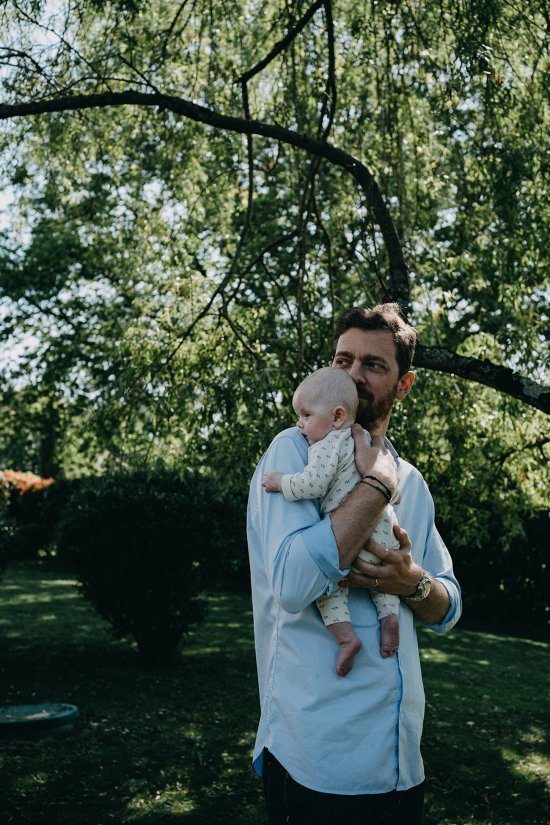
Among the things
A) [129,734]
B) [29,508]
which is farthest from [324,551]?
[29,508]

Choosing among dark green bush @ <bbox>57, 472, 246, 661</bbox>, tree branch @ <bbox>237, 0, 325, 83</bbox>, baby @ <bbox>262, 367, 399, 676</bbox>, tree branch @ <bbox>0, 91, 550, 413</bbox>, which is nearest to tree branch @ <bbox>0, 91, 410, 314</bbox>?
tree branch @ <bbox>0, 91, 550, 413</bbox>

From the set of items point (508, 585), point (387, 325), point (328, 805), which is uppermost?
point (387, 325)

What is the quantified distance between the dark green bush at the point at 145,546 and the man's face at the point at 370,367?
18.2ft

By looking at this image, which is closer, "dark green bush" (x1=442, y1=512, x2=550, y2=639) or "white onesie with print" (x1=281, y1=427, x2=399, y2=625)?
"white onesie with print" (x1=281, y1=427, x2=399, y2=625)

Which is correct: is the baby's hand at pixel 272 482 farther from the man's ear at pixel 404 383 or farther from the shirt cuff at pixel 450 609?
the shirt cuff at pixel 450 609

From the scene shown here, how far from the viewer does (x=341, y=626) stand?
1.93 meters

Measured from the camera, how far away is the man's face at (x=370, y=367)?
225 centimetres

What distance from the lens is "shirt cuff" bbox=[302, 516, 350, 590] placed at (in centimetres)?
184

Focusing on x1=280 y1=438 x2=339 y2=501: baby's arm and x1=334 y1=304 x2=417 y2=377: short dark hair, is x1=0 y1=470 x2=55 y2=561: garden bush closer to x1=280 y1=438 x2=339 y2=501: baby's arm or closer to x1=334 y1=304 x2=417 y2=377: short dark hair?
x1=334 y1=304 x2=417 y2=377: short dark hair

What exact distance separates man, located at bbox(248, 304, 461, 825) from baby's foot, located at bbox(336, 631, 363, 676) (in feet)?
0.08

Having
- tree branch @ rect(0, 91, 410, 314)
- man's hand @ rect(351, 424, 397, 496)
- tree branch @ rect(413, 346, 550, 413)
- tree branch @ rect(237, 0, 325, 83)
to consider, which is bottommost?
man's hand @ rect(351, 424, 397, 496)

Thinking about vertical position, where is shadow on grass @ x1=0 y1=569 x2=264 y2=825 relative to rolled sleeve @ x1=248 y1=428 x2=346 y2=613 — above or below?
below

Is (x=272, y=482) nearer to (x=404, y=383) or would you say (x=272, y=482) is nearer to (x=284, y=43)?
(x=404, y=383)

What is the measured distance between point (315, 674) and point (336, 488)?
17.6 inches
